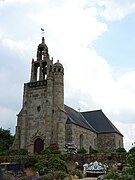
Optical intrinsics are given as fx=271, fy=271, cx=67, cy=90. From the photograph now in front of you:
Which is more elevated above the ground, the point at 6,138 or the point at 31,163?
the point at 6,138

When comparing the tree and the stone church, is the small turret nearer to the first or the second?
the stone church

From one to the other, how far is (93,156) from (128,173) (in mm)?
15499

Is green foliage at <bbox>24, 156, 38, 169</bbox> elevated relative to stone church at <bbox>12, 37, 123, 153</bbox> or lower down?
lower down

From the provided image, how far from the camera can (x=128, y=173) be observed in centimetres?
642

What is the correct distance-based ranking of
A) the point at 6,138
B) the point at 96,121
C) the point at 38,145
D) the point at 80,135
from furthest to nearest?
the point at 6,138 → the point at 96,121 → the point at 80,135 → the point at 38,145

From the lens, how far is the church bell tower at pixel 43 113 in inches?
1200

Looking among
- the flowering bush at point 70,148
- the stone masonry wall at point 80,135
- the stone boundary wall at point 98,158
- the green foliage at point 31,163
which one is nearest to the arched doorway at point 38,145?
the stone masonry wall at point 80,135

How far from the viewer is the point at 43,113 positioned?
31.7 m

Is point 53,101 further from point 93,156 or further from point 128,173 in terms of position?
point 128,173

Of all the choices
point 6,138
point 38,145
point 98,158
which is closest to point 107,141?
point 38,145

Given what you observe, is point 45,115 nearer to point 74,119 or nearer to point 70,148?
point 74,119

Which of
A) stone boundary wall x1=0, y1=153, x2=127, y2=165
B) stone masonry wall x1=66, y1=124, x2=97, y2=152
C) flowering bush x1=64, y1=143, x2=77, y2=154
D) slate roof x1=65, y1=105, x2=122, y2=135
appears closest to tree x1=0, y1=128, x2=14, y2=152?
slate roof x1=65, y1=105, x2=122, y2=135

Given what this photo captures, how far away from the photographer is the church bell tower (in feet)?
100.0

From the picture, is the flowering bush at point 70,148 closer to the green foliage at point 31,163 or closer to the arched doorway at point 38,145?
the arched doorway at point 38,145
